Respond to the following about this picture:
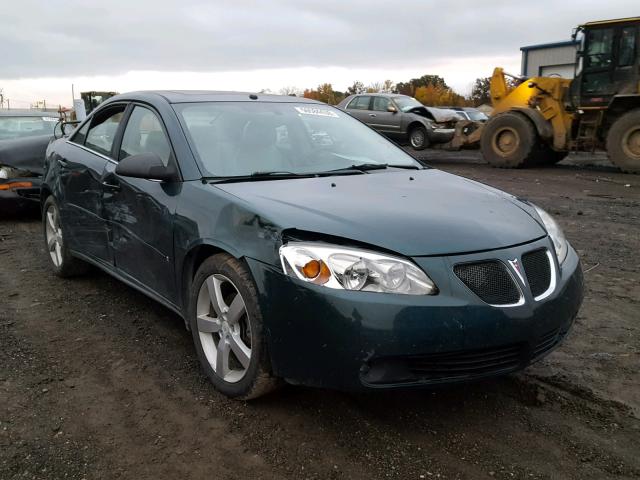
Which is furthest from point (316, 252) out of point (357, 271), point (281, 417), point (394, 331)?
point (281, 417)

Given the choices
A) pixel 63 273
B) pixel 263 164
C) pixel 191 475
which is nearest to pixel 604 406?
pixel 191 475

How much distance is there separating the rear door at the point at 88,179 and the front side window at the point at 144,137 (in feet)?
0.63

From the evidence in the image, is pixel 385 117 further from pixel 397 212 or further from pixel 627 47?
pixel 397 212

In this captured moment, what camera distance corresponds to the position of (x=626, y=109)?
42.4 ft

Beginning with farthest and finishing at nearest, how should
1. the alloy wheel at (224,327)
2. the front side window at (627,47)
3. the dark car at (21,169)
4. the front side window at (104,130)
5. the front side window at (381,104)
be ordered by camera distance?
the front side window at (381,104), the front side window at (627,47), the dark car at (21,169), the front side window at (104,130), the alloy wheel at (224,327)

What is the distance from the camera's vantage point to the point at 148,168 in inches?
130

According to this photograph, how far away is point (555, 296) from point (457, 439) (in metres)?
0.78

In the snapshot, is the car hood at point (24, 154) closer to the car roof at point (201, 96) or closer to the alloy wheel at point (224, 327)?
the car roof at point (201, 96)

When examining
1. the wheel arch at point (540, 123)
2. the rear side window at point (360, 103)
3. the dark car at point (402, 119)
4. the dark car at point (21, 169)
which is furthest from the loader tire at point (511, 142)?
the dark car at point (21, 169)

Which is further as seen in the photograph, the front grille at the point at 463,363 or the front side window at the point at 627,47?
the front side window at the point at 627,47

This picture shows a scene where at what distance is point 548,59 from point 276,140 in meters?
44.6

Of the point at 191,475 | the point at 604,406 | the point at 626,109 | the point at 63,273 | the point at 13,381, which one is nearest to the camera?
the point at 191,475

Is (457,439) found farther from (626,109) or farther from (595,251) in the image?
(626,109)

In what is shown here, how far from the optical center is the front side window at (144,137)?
3.66 metres
